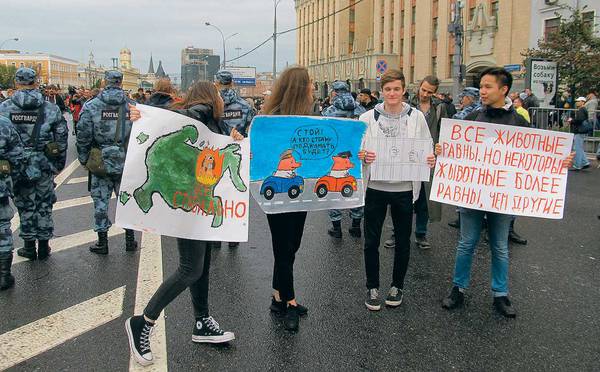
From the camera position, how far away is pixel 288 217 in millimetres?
4164

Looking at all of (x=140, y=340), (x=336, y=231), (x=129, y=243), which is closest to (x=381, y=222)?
(x=140, y=340)

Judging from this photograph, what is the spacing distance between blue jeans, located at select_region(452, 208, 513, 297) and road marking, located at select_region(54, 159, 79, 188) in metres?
9.17

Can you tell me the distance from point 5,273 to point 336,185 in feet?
11.1

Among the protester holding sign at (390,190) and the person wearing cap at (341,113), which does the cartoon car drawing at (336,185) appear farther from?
the person wearing cap at (341,113)

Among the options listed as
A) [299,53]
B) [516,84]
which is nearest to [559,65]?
[516,84]

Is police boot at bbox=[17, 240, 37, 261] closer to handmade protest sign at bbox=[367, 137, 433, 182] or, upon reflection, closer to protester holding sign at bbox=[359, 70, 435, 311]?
protester holding sign at bbox=[359, 70, 435, 311]

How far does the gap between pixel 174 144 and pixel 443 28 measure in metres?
44.0

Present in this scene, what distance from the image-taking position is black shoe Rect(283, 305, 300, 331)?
415 centimetres

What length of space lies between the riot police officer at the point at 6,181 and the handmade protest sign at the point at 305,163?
2663mm

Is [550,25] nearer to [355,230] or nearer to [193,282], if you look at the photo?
[355,230]

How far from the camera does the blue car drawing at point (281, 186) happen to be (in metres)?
4.13

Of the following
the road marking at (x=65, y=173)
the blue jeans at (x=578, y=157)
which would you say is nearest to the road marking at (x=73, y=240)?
the road marking at (x=65, y=173)

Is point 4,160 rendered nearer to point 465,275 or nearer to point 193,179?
point 193,179

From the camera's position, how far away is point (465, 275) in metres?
4.72
